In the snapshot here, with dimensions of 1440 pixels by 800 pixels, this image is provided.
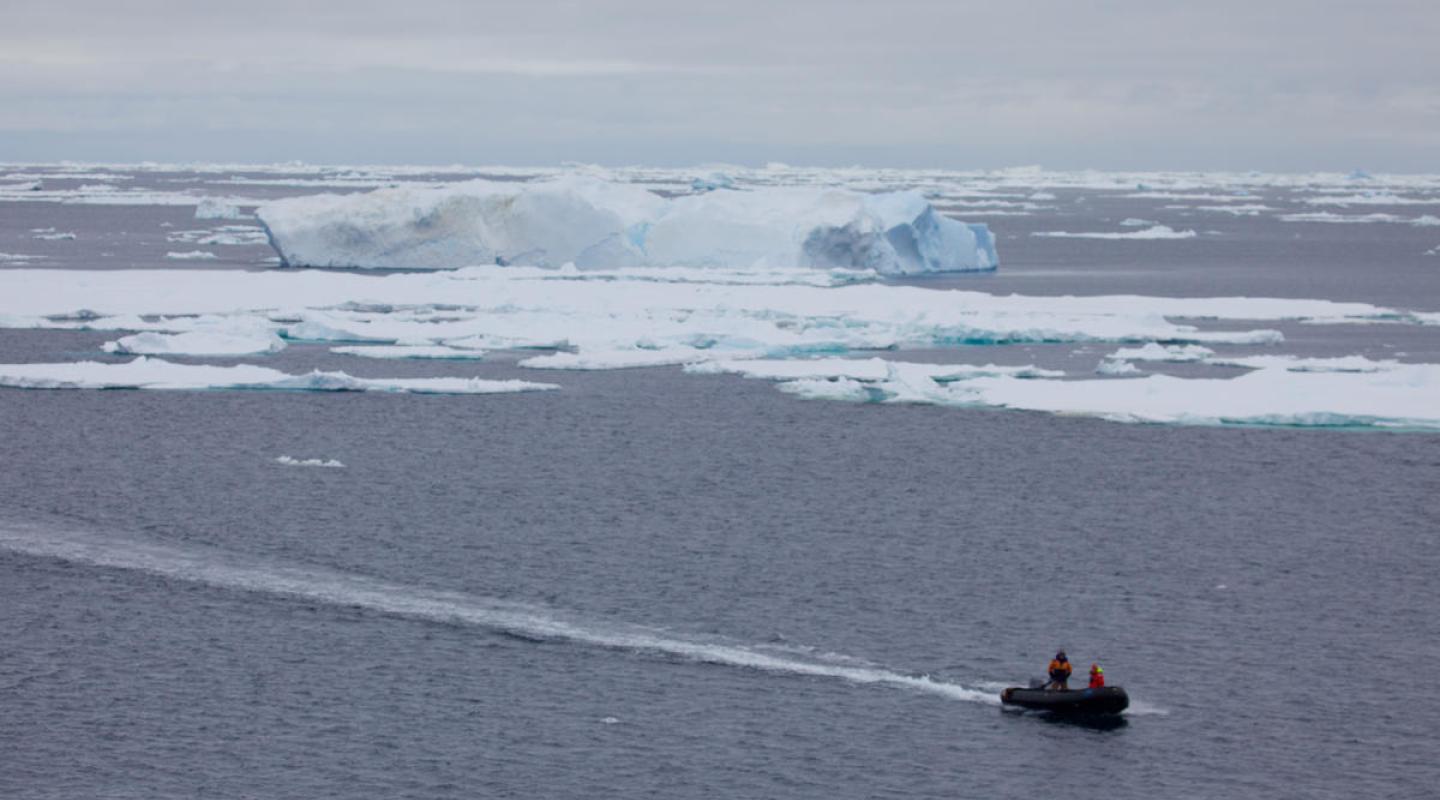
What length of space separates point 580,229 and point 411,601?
92.2ft

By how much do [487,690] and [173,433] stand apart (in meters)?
11.6

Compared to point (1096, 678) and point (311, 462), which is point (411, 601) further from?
point (311, 462)

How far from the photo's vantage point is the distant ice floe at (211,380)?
24.7 metres

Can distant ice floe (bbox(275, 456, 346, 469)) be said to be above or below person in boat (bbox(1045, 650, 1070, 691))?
above

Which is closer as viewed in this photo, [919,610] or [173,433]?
[919,610]

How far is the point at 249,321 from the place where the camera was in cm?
2977

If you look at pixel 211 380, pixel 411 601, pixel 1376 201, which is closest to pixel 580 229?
pixel 211 380

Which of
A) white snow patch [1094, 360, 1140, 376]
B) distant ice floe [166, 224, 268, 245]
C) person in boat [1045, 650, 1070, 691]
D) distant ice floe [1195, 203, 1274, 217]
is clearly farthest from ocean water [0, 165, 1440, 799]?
distant ice floe [1195, 203, 1274, 217]

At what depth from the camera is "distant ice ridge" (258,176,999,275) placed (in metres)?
41.7

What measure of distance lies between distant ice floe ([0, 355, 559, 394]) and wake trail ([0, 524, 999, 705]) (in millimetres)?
8030

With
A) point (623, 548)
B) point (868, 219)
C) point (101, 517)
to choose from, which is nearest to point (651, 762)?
point (623, 548)

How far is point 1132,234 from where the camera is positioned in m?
71.8

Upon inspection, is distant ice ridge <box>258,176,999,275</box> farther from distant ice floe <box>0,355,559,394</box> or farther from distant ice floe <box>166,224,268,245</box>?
distant ice floe <box>0,355,559,394</box>

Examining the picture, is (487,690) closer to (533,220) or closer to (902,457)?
(902,457)
